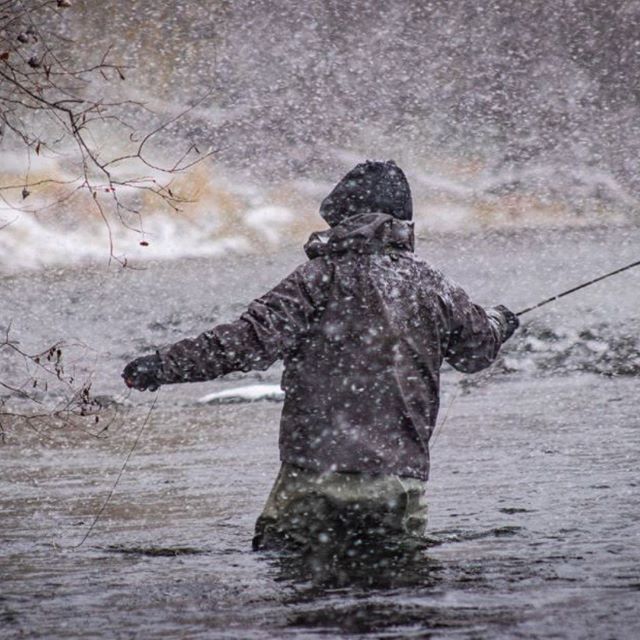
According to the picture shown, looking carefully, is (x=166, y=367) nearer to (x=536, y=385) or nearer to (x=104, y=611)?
(x=104, y=611)

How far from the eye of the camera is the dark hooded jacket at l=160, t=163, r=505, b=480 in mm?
5301

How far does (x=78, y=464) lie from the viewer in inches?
566

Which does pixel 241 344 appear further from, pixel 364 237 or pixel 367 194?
pixel 367 194

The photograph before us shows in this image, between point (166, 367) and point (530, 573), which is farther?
point (530, 573)

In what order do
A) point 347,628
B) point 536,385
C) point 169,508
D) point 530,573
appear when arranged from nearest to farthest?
point 347,628 → point 530,573 → point 169,508 → point 536,385

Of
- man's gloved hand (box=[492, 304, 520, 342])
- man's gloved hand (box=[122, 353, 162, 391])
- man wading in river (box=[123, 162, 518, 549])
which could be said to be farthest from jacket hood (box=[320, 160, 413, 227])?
man's gloved hand (box=[122, 353, 162, 391])

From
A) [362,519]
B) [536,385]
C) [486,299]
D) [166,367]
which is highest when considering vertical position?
[486,299]

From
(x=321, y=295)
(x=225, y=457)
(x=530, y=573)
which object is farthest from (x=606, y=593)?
(x=225, y=457)

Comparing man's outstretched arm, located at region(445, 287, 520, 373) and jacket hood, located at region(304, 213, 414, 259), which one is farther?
man's outstretched arm, located at region(445, 287, 520, 373)

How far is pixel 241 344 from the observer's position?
5.27 m

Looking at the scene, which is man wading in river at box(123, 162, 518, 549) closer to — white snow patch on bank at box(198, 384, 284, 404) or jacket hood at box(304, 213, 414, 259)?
jacket hood at box(304, 213, 414, 259)

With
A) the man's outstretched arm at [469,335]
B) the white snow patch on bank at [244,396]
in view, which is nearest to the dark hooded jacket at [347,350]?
the man's outstretched arm at [469,335]

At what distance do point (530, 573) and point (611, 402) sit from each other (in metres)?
14.5

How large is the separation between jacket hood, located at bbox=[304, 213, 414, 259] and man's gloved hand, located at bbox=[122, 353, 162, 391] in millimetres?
809
